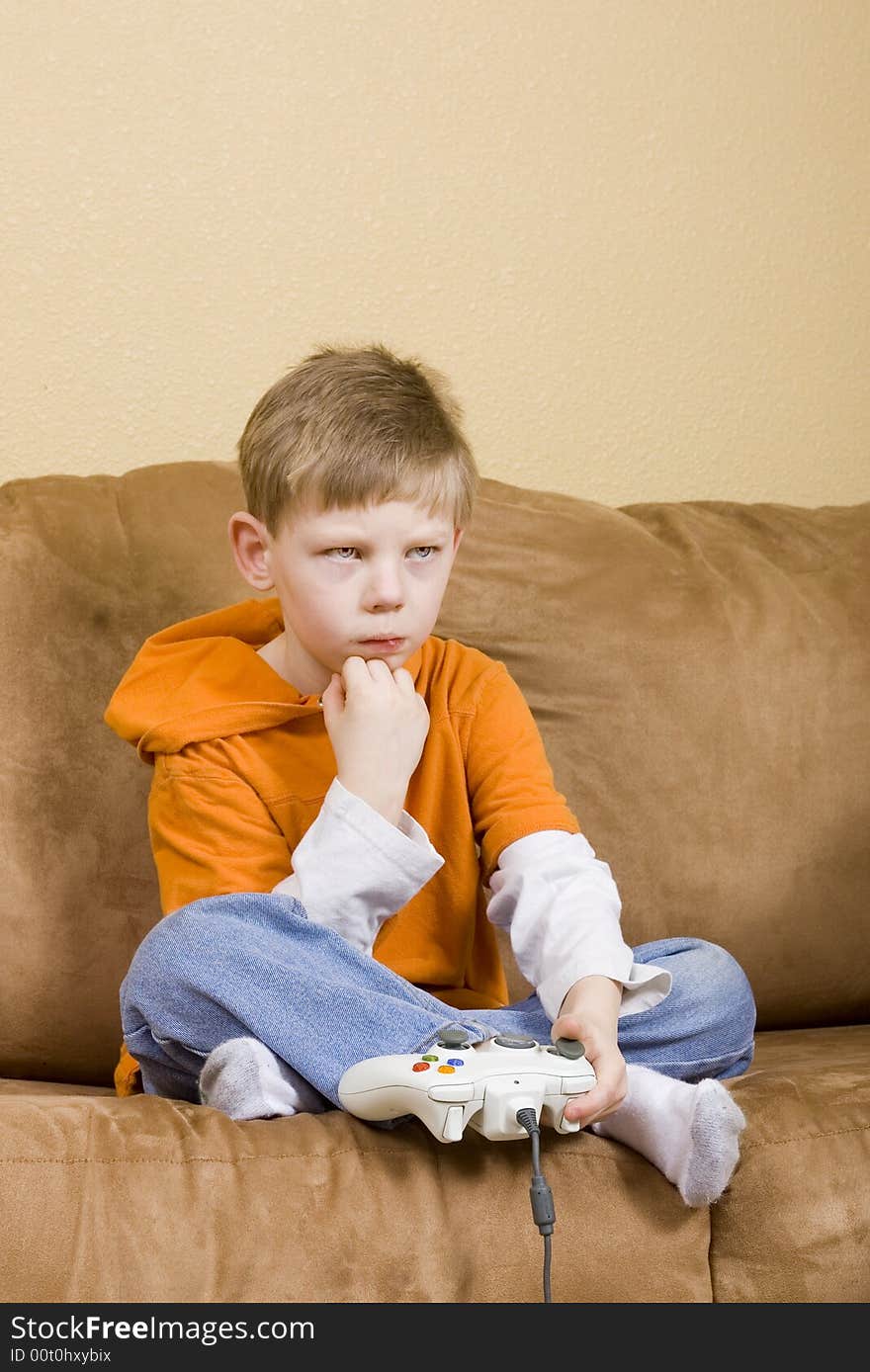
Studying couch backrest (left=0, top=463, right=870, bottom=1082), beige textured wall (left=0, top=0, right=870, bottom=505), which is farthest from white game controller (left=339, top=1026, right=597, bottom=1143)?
beige textured wall (left=0, top=0, right=870, bottom=505)

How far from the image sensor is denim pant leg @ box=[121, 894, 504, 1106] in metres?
0.88

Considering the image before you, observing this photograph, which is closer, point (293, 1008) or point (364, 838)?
point (293, 1008)

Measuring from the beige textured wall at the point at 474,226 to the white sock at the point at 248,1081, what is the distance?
915mm

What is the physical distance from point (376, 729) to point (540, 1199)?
0.39 meters

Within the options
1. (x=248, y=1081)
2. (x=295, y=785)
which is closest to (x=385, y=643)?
(x=295, y=785)

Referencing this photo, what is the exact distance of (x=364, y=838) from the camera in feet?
3.33

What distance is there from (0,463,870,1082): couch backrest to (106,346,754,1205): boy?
16 cm

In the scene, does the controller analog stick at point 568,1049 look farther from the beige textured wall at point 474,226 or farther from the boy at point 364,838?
the beige textured wall at point 474,226

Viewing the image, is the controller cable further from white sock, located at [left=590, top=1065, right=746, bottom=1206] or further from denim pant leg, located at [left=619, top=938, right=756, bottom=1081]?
denim pant leg, located at [left=619, top=938, right=756, bottom=1081]

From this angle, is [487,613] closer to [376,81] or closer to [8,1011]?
[8,1011]

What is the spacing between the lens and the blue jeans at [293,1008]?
89 cm

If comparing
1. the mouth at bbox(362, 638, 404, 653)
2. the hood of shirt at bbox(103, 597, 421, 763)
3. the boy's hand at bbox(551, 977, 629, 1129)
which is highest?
the mouth at bbox(362, 638, 404, 653)

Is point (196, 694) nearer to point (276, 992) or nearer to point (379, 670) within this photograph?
point (379, 670)

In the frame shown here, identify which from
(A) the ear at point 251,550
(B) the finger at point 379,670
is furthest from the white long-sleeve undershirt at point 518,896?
(A) the ear at point 251,550
